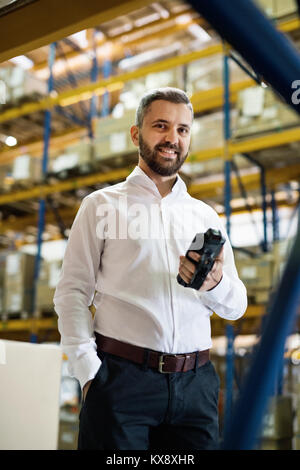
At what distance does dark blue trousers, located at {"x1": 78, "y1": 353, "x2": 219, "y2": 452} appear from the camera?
1.53 m

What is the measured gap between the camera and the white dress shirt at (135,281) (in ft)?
5.37

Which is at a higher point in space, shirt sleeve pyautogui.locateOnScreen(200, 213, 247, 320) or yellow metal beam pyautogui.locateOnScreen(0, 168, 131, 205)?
yellow metal beam pyautogui.locateOnScreen(0, 168, 131, 205)

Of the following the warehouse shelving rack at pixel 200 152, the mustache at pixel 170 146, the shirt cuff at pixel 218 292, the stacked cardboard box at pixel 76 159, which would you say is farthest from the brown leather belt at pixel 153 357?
the stacked cardboard box at pixel 76 159

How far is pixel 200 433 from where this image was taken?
159cm

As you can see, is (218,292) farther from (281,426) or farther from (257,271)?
(257,271)

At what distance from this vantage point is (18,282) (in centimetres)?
Answer: 821

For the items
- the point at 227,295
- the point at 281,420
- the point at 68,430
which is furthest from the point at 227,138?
the point at 227,295

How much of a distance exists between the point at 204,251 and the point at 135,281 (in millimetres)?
284

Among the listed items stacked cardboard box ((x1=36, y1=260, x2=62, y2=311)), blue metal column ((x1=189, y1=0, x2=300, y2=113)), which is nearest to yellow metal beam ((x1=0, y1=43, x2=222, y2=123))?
stacked cardboard box ((x1=36, y1=260, x2=62, y2=311))

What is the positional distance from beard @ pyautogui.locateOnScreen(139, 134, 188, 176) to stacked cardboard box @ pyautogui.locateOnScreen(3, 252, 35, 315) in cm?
668

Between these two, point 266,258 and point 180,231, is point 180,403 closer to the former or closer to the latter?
point 180,231

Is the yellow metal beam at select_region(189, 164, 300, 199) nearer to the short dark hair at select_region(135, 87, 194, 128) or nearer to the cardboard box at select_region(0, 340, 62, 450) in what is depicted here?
the cardboard box at select_region(0, 340, 62, 450)

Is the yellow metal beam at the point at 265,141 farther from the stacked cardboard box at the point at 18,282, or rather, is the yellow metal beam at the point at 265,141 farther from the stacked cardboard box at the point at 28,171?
the stacked cardboard box at the point at 18,282
